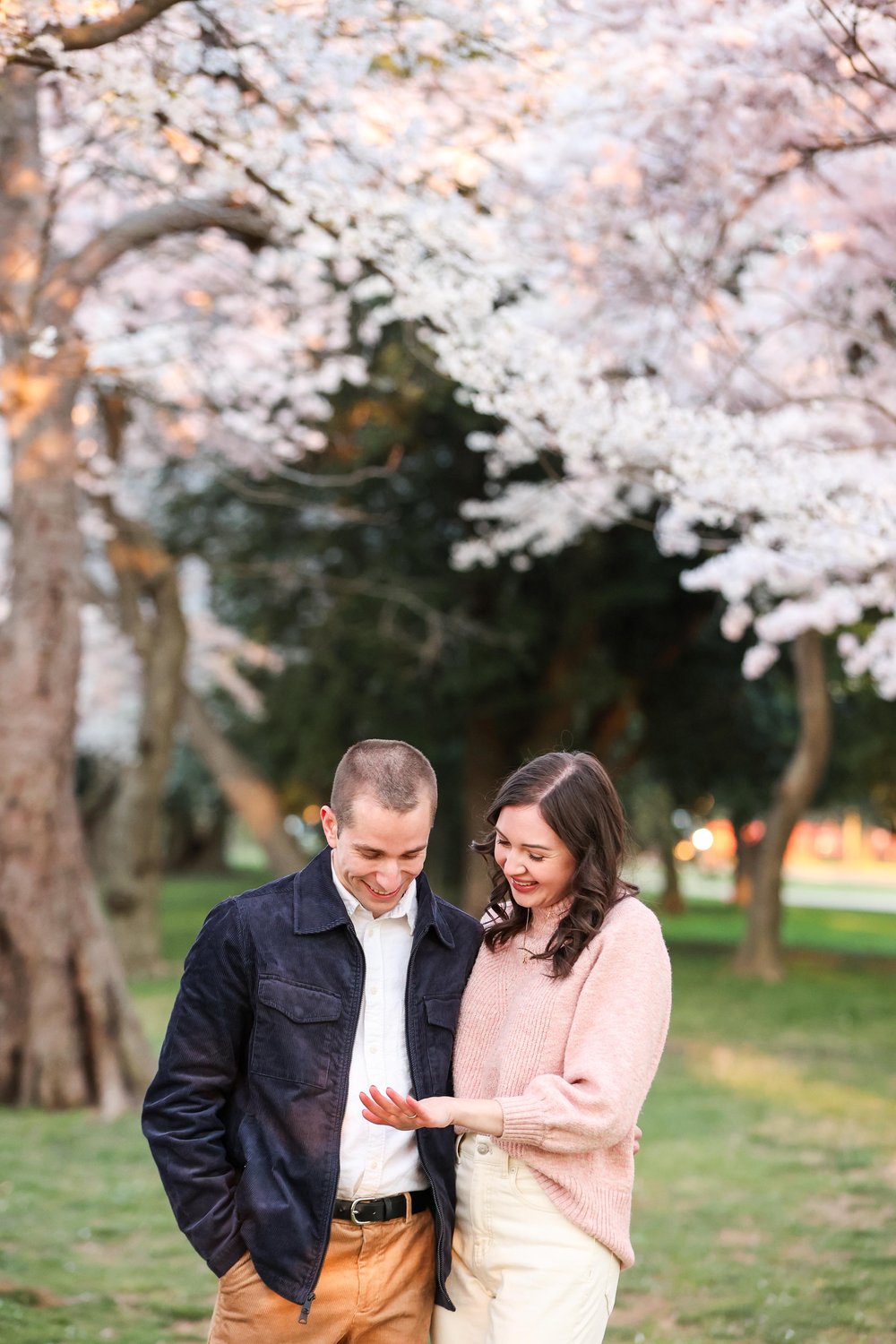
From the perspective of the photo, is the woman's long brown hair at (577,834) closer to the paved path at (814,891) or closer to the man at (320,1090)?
the man at (320,1090)

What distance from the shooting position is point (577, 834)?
274 cm

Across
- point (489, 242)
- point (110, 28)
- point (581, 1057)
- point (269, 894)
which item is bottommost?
point (581, 1057)

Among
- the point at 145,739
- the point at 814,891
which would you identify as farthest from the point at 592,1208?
the point at 814,891

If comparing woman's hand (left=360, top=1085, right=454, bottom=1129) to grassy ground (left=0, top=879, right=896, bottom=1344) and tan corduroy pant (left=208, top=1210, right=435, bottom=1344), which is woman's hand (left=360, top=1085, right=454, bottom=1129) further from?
grassy ground (left=0, top=879, right=896, bottom=1344)

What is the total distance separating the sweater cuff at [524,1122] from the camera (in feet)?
8.05

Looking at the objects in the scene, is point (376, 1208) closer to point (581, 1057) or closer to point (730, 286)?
point (581, 1057)

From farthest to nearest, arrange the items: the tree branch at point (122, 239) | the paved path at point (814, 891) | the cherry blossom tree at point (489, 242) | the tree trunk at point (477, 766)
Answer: the paved path at point (814, 891) < the tree trunk at point (477, 766) < the tree branch at point (122, 239) < the cherry blossom tree at point (489, 242)

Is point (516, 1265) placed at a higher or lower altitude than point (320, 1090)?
lower

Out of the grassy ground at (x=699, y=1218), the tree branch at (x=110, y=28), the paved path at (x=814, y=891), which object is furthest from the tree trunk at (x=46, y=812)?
the paved path at (x=814, y=891)

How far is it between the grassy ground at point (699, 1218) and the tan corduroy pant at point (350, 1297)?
9.26ft

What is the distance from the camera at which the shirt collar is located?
2723 millimetres

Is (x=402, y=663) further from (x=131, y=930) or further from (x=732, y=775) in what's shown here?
(x=732, y=775)

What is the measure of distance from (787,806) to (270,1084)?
1579 centimetres

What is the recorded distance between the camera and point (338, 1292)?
8.70 feet
